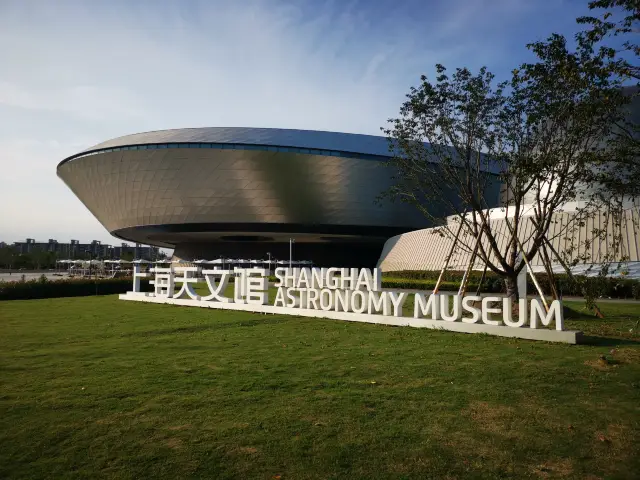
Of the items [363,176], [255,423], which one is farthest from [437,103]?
[363,176]

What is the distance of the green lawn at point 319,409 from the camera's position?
199 inches

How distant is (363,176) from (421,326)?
4492 centimetres

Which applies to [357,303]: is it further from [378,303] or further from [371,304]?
[378,303]

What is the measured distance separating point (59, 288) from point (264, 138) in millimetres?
29769

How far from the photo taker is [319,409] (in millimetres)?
6754

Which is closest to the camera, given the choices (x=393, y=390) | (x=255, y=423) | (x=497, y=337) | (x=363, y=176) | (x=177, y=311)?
(x=255, y=423)

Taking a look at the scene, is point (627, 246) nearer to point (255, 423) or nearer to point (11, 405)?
point (255, 423)

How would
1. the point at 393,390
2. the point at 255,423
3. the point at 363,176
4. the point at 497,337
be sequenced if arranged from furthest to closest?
the point at 363,176, the point at 497,337, the point at 393,390, the point at 255,423

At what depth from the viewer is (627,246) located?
2661 cm

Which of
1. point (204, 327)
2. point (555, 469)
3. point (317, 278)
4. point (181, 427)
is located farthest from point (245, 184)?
point (555, 469)

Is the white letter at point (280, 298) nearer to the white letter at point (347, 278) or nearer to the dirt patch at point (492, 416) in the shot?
the white letter at point (347, 278)

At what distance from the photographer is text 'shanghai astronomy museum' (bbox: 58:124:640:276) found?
182ft

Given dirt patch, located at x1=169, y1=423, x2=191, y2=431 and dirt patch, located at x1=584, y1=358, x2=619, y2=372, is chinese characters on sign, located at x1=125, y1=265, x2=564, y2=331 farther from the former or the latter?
dirt patch, located at x1=169, y1=423, x2=191, y2=431

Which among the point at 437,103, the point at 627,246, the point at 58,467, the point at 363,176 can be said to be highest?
the point at 363,176
